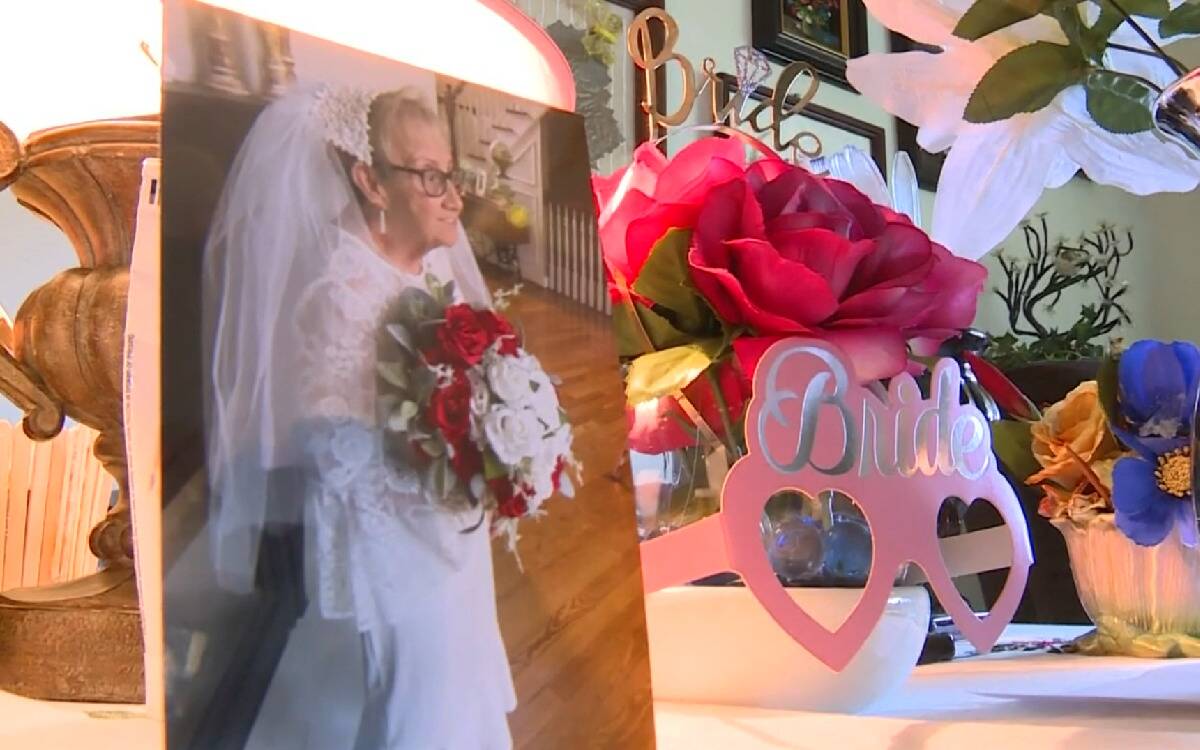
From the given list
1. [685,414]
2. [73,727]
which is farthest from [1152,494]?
[73,727]

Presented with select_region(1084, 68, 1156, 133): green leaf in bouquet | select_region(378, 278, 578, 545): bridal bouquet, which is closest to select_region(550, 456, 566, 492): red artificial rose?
select_region(378, 278, 578, 545): bridal bouquet

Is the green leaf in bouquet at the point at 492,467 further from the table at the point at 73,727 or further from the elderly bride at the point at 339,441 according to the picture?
the table at the point at 73,727

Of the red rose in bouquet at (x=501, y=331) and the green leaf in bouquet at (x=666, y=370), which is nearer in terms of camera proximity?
the red rose in bouquet at (x=501, y=331)

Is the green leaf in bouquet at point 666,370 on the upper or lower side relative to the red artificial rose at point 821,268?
lower

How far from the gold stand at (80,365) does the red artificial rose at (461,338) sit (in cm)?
23

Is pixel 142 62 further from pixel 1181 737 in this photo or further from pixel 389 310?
pixel 1181 737

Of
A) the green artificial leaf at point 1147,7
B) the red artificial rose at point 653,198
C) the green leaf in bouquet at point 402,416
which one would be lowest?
the green leaf in bouquet at point 402,416

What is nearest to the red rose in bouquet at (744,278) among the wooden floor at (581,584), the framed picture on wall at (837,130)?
the wooden floor at (581,584)

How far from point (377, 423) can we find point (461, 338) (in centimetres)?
4

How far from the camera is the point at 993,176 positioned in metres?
0.55

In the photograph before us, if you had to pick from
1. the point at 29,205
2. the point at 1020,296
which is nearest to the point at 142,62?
the point at 29,205

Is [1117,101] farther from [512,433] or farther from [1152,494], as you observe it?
[512,433]

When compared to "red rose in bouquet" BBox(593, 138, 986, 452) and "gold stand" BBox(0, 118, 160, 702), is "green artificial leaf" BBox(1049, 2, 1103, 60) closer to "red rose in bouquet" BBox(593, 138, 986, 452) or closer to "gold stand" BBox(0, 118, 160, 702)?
"red rose in bouquet" BBox(593, 138, 986, 452)

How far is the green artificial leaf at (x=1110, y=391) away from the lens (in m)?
0.57
